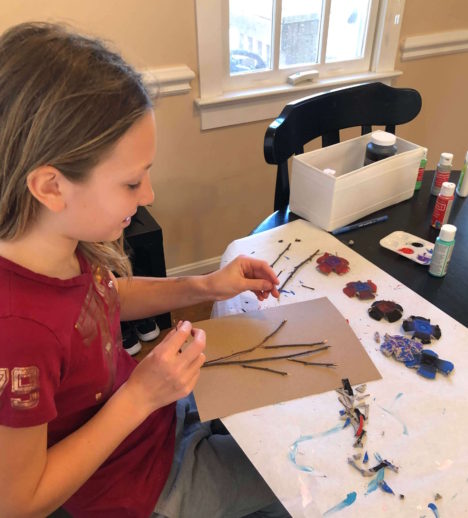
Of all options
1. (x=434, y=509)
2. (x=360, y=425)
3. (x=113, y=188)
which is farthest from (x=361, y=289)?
(x=113, y=188)

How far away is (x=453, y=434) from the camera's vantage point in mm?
631

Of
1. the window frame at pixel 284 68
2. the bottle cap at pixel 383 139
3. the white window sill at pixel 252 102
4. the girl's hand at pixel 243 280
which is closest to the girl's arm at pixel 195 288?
the girl's hand at pixel 243 280

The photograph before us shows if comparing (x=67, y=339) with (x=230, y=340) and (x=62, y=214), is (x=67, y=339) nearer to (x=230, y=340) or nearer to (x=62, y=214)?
(x=62, y=214)

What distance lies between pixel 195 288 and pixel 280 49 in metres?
1.27

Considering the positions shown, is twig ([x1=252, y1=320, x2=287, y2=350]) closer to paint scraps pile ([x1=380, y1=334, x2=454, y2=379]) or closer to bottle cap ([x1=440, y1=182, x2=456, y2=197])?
paint scraps pile ([x1=380, y1=334, x2=454, y2=379])

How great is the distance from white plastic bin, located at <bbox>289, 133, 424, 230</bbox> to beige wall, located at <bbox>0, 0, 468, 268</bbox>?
0.69 m

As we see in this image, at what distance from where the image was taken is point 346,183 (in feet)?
3.28

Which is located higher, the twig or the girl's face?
the girl's face

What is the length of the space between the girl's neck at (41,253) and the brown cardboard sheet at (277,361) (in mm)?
266

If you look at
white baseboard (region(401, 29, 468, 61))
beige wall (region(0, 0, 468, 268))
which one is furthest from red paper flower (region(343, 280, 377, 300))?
white baseboard (region(401, 29, 468, 61))

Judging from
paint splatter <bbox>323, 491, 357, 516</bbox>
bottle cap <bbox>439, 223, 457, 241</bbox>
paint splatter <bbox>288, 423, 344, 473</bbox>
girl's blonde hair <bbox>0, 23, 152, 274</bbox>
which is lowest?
paint splatter <bbox>323, 491, 357, 516</bbox>

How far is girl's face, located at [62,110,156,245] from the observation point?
56 centimetres

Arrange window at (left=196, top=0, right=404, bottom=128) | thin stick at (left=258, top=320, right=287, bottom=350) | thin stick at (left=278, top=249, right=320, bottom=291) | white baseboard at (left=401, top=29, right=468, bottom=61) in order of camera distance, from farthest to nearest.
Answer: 1. white baseboard at (left=401, top=29, right=468, bottom=61)
2. window at (left=196, top=0, right=404, bottom=128)
3. thin stick at (left=278, top=249, right=320, bottom=291)
4. thin stick at (left=258, top=320, right=287, bottom=350)

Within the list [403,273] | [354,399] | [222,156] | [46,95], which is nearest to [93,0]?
[222,156]
